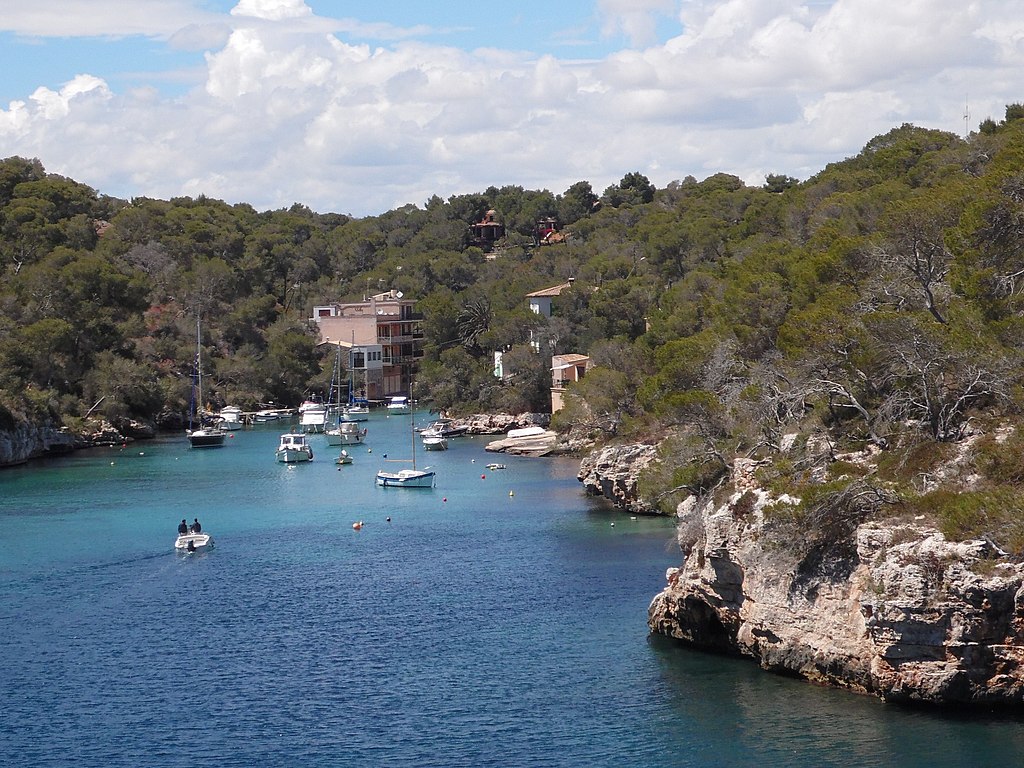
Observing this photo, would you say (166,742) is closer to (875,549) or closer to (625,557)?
(875,549)

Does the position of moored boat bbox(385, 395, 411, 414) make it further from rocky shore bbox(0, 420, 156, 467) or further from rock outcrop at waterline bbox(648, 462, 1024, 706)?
rock outcrop at waterline bbox(648, 462, 1024, 706)

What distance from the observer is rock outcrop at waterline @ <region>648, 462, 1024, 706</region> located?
2459 cm

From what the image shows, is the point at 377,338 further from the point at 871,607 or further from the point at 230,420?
the point at 871,607

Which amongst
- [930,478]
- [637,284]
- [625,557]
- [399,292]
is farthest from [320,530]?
[399,292]

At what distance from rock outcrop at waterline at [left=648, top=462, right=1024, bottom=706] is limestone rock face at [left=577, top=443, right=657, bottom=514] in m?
20.0

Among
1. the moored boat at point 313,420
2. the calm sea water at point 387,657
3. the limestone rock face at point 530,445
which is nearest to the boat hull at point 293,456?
the limestone rock face at point 530,445

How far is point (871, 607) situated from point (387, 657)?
40.7ft

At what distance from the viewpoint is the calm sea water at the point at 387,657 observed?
25.8 metres

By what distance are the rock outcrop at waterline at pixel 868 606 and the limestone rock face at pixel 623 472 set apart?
2005 cm

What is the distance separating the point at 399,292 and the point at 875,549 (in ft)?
326

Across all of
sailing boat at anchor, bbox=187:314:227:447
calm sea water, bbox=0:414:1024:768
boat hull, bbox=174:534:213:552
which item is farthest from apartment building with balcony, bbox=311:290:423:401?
boat hull, bbox=174:534:213:552

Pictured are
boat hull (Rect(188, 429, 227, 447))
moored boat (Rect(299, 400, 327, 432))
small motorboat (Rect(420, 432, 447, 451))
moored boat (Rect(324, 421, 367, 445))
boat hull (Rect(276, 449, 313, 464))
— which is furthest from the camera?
moored boat (Rect(299, 400, 327, 432))

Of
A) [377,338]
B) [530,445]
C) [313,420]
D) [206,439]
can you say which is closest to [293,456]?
[206,439]

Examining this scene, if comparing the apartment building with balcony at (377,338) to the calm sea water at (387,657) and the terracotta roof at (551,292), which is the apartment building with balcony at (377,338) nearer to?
the terracotta roof at (551,292)
